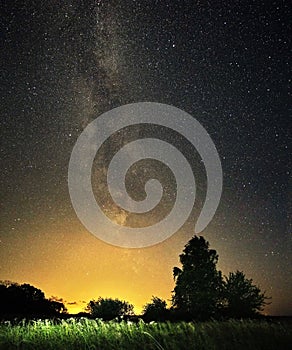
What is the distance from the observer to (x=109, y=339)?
420 inches

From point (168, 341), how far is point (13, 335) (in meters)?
5.04

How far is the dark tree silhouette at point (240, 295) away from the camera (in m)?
46.8

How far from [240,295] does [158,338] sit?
40151mm

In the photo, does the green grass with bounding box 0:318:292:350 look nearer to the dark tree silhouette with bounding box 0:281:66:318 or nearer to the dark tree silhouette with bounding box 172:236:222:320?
the dark tree silhouette with bounding box 172:236:222:320

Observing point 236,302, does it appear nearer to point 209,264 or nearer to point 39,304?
point 209,264

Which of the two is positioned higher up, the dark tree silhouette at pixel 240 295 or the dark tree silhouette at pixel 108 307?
the dark tree silhouette at pixel 108 307

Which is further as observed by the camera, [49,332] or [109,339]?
[49,332]

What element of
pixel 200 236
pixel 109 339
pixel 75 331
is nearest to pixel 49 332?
pixel 75 331

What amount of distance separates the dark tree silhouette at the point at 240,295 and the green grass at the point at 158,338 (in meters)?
36.1

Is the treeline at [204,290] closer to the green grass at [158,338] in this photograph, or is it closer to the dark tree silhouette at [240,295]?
the dark tree silhouette at [240,295]

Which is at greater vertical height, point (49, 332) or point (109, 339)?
point (49, 332)

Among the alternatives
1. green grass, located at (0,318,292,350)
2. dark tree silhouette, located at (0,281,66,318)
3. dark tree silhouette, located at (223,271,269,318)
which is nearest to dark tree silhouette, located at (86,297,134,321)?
dark tree silhouette, located at (0,281,66,318)

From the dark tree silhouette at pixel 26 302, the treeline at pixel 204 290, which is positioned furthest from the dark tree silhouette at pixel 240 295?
the dark tree silhouette at pixel 26 302

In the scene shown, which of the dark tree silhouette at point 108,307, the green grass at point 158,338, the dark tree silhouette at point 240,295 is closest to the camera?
the green grass at point 158,338
